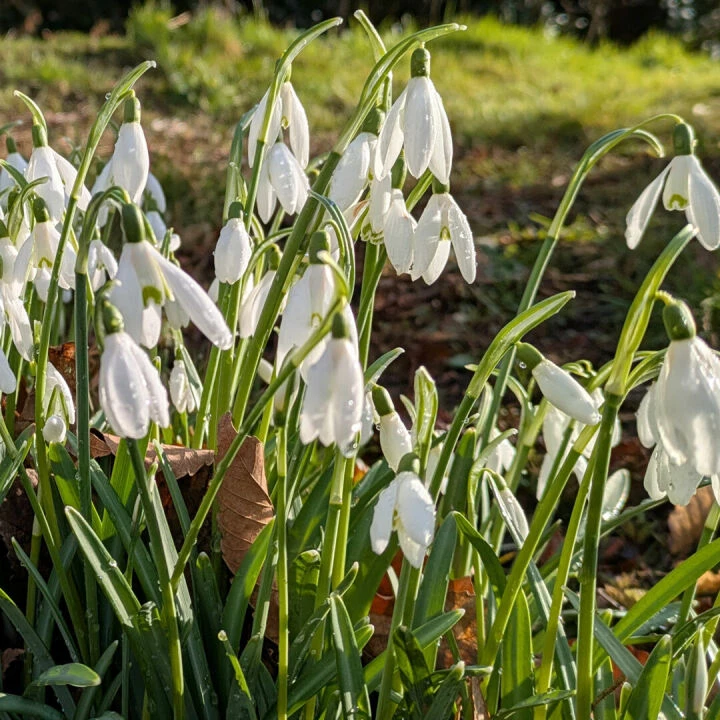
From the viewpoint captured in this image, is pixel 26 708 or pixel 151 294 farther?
pixel 26 708

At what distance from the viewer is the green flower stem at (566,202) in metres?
1.32

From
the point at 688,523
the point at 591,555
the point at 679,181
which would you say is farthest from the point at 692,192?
the point at 688,523

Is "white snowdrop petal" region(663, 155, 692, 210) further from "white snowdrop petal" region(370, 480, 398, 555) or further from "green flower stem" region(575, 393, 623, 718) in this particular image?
"white snowdrop petal" region(370, 480, 398, 555)

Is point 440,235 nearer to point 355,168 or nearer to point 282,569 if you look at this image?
point 355,168

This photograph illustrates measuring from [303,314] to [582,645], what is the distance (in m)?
0.49

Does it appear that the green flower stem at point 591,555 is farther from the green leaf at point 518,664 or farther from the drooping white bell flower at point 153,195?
the drooping white bell flower at point 153,195

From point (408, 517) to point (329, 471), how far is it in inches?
19.8

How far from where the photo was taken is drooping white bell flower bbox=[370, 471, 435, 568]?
1.01 m

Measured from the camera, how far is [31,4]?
10430 millimetres

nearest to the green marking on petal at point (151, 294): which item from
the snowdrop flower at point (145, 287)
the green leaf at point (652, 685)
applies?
the snowdrop flower at point (145, 287)

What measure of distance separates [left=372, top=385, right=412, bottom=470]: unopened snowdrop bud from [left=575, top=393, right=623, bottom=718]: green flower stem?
0.23 m

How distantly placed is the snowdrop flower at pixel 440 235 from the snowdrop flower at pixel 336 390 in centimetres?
34

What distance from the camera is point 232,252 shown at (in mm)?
1312

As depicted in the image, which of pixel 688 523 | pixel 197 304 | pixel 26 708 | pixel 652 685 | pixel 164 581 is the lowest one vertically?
pixel 688 523
